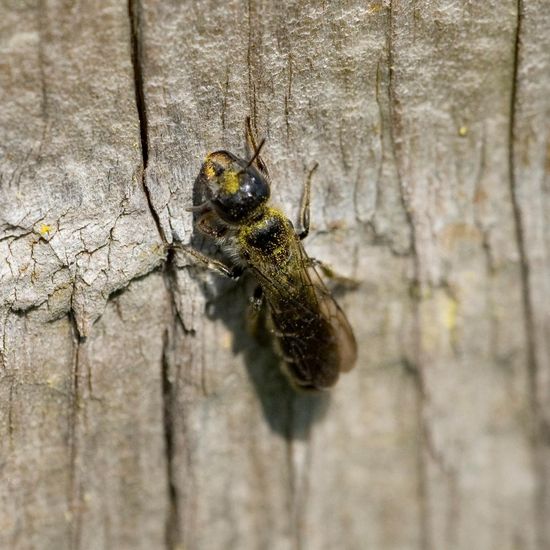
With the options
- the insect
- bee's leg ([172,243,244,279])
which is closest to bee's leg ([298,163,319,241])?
the insect

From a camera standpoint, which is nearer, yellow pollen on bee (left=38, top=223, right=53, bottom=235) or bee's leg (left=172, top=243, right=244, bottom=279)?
yellow pollen on bee (left=38, top=223, right=53, bottom=235)

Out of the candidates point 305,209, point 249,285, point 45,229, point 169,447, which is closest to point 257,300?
point 249,285

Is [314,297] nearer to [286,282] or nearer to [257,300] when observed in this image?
[286,282]

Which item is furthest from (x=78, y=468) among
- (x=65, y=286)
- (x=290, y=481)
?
(x=290, y=481)

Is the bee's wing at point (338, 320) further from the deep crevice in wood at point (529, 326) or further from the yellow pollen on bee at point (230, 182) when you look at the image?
the deep crevice in wood at point (529, 326)

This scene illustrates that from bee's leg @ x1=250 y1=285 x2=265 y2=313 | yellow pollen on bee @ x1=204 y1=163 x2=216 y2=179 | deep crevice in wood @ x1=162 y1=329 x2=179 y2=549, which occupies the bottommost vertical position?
deep crevice in wood @ x1=162 y1=329 x2=179 y2=549

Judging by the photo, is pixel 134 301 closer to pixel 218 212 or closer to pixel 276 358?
pixel 218 212

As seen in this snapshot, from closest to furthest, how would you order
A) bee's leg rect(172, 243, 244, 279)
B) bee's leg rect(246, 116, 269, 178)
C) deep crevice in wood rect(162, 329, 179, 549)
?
bee's leg rect(246, 116, 269, 178) < bee's leg rect(172, 243, 244, 279) < deep crevice in wood rect(162, 329, 179, 549)

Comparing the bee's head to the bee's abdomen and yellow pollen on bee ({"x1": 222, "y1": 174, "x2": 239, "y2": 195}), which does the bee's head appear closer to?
yellow pollen on bee ({"x1": 222, "y1": 174, "x2": 239, "y2": 195})
